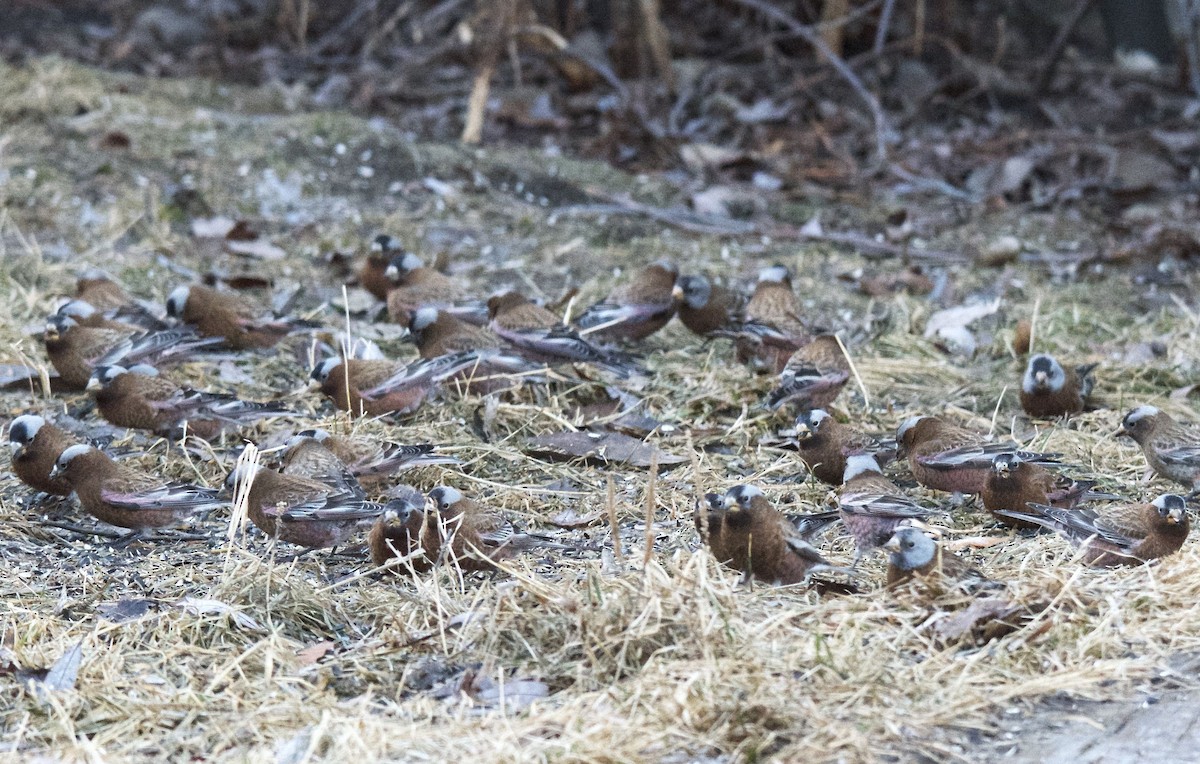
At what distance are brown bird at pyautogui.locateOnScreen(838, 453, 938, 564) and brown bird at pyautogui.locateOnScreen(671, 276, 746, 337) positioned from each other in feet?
6.34

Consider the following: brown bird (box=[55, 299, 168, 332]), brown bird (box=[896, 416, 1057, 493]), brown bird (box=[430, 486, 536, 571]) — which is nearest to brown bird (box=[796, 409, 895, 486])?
brown bird (box=[896, 416, 1057, 493])

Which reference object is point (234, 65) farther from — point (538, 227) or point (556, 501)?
point (556, 501)

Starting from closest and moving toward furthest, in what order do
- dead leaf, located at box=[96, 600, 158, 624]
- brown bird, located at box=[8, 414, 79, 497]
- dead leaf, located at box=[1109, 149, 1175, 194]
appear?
dead leaf, located at box=[96, 600, 158, 624], brown bird, located at box=[8, 414, 79, 497], dead leaf, located at box=[1109, 149, 1175, 194]

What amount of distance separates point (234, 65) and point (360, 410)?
7.19 metres

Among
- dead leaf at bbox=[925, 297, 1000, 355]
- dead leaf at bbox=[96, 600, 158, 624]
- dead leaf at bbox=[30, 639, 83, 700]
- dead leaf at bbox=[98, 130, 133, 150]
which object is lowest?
dead leaf at bbox=[925, 297, 1000, 355]

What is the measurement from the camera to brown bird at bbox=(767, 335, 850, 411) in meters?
5.48

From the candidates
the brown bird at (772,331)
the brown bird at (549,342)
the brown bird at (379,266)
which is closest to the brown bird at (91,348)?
the brown bird at (379,266)

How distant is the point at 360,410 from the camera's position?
5.47 meters

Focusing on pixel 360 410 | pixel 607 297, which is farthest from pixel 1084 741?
pixel 607 297

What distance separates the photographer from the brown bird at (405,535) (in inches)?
162

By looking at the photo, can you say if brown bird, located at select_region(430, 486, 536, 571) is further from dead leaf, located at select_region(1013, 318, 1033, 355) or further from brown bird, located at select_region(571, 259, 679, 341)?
dead leaf, located at select_region(1013, 318, 1033, 355)

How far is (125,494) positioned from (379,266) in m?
2.74

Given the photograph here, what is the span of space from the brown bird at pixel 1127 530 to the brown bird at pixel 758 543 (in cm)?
76

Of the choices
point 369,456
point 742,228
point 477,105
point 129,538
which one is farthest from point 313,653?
point 477,105
